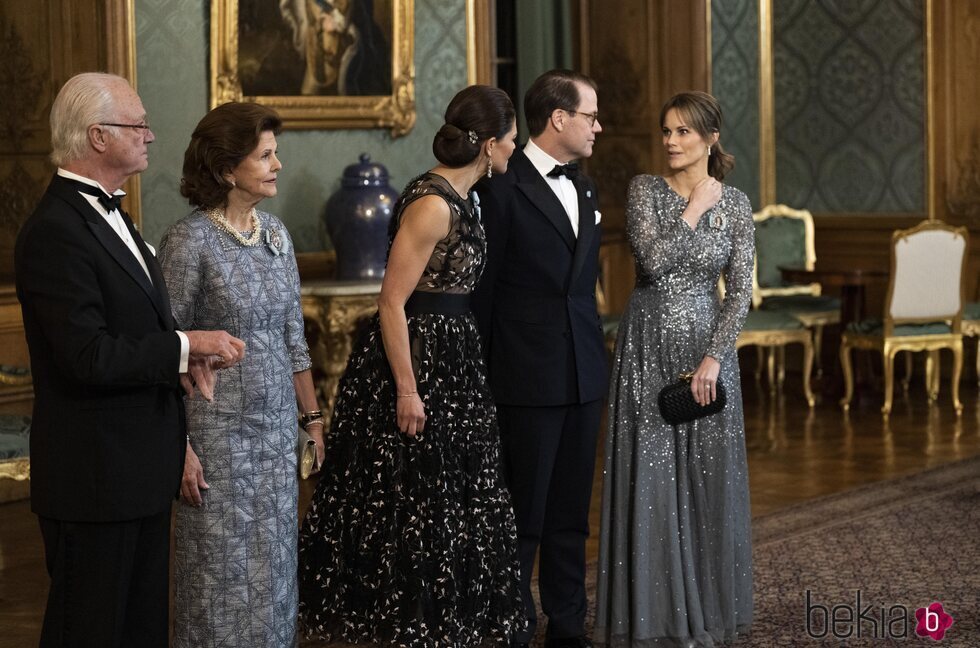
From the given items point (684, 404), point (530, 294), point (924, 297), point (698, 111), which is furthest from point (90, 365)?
point (924, 297)

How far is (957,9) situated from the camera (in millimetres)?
9336

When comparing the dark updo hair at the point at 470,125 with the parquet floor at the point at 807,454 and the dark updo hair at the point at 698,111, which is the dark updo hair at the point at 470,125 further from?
the parquet floor at the point at 807,454

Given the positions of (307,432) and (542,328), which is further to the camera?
(542,328)

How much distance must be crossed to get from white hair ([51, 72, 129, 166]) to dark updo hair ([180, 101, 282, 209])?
43 centimetres

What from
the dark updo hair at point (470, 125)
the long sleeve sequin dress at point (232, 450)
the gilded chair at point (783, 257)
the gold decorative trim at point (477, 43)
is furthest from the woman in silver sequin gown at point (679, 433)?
the gilded chair at point (783, 257)

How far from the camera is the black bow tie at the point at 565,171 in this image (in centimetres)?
379

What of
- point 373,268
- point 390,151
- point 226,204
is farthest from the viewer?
point 390,151

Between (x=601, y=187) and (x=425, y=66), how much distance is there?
244 centimetres

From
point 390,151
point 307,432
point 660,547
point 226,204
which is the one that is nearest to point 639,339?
point 660,547

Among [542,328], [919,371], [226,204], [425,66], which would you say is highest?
[425,66]

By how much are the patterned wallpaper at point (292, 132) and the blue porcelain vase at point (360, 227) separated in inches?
8.8

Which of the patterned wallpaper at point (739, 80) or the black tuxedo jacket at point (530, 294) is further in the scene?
the patterned wallpaper at point (739, 80)

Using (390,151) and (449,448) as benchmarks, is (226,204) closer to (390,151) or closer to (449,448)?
(449,448)

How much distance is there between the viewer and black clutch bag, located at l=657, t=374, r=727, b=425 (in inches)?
152
